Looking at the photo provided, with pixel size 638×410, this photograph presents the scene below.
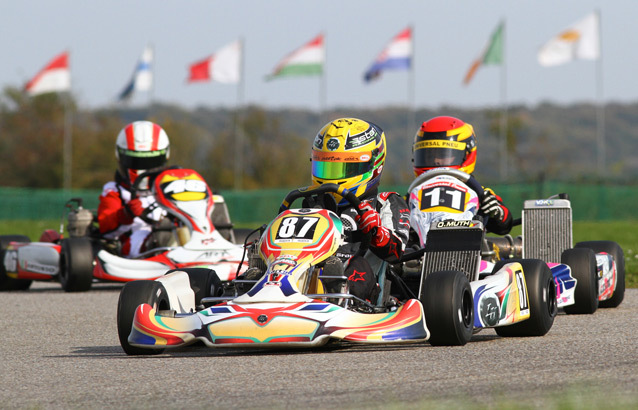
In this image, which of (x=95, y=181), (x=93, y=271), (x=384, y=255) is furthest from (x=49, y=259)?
(x=95, y=181)

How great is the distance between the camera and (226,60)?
126 ft

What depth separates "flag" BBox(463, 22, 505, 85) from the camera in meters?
35.8

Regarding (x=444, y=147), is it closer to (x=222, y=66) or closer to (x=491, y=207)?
(x=491, y=207)

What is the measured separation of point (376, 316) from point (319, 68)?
31469 millimetres

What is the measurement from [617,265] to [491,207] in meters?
1.51

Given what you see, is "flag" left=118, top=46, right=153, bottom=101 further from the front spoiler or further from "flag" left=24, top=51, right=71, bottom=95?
the front spoiler

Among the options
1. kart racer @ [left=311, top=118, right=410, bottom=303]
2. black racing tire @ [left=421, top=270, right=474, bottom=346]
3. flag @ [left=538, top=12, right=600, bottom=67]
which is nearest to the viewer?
black racing tire @ [left=421, top=270, right=474, bottom=346]

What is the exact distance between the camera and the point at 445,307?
5.75 m

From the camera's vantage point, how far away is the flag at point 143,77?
128 feet

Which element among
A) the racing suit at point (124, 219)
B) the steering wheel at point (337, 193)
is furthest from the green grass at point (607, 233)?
the steering wheel at point (337, 193)

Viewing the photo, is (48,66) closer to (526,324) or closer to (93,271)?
(93,271)

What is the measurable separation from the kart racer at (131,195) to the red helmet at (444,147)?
4.27 meters

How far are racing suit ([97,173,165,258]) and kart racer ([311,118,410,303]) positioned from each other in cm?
535

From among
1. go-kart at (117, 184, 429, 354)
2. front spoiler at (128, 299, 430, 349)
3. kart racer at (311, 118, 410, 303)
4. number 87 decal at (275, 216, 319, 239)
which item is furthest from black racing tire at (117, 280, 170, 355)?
kart racer at (311, 118, 410, 303)
